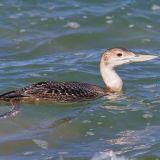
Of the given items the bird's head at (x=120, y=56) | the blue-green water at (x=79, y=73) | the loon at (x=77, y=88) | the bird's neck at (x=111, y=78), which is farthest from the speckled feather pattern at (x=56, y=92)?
the bird's head at (x=120, y=56)

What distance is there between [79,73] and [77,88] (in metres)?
1.50

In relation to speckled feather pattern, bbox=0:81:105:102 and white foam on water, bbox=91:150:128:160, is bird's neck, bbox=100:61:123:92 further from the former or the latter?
white foam on water, bbox=91:150:128:160

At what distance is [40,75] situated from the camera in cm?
1330

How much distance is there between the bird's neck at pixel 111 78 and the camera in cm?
1255

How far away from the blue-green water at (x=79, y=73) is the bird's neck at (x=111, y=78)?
17 cm

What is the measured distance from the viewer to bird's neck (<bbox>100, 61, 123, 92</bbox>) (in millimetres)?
12547

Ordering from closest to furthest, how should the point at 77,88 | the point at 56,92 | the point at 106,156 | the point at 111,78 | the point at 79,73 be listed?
the point at 106,156 < the point at 56,92 < the point at 77,88 < the point at 111,78 < the point at 79,73

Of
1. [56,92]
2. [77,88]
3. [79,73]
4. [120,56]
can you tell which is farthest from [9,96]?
[79,73]

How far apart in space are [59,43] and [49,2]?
9.36 ft

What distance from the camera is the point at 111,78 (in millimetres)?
12562

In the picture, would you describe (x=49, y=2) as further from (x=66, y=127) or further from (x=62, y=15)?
(x=66, y=127)

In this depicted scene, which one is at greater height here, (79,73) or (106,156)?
(79,73)

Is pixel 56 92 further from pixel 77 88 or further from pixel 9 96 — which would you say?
pixel 9 96

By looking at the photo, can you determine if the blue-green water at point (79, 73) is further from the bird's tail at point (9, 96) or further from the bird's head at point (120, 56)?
the bird's head at point (120, 56)
